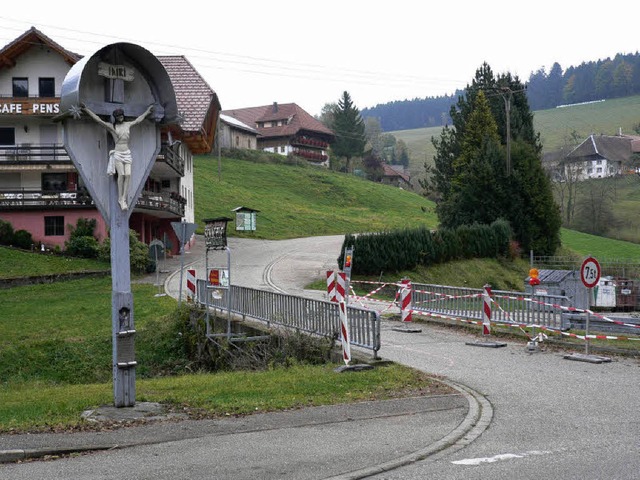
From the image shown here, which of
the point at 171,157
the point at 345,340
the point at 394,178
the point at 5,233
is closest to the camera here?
the point at 345,340

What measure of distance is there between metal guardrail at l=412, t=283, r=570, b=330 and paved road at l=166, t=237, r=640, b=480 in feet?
3.18

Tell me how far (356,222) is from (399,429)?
6855 centimetres

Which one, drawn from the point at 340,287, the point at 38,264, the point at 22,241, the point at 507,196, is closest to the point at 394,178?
the point at 507,196

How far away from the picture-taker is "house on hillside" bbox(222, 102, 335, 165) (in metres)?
123

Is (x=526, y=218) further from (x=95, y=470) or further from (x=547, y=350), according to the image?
(x=95, y=470)

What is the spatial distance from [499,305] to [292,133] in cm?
10463

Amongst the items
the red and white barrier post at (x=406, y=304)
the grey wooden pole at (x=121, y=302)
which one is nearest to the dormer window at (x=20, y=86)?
the red and white barrier post at (x=406, y=304)

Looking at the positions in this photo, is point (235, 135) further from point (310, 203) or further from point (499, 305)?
point (499, 305)

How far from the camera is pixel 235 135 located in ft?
382

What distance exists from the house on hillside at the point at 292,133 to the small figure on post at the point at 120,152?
112108 millimetres

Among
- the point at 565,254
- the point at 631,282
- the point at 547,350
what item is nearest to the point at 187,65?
the point at 565,254

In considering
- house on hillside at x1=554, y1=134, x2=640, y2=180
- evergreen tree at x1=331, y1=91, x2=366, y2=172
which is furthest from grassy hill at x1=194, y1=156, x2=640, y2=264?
house on hillside at x1=554, y1=134, x2=640, y2=180

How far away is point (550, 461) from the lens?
25.1 feet

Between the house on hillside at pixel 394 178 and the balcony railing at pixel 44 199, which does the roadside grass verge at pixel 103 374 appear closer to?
the balcony railing at pixel 44 199
